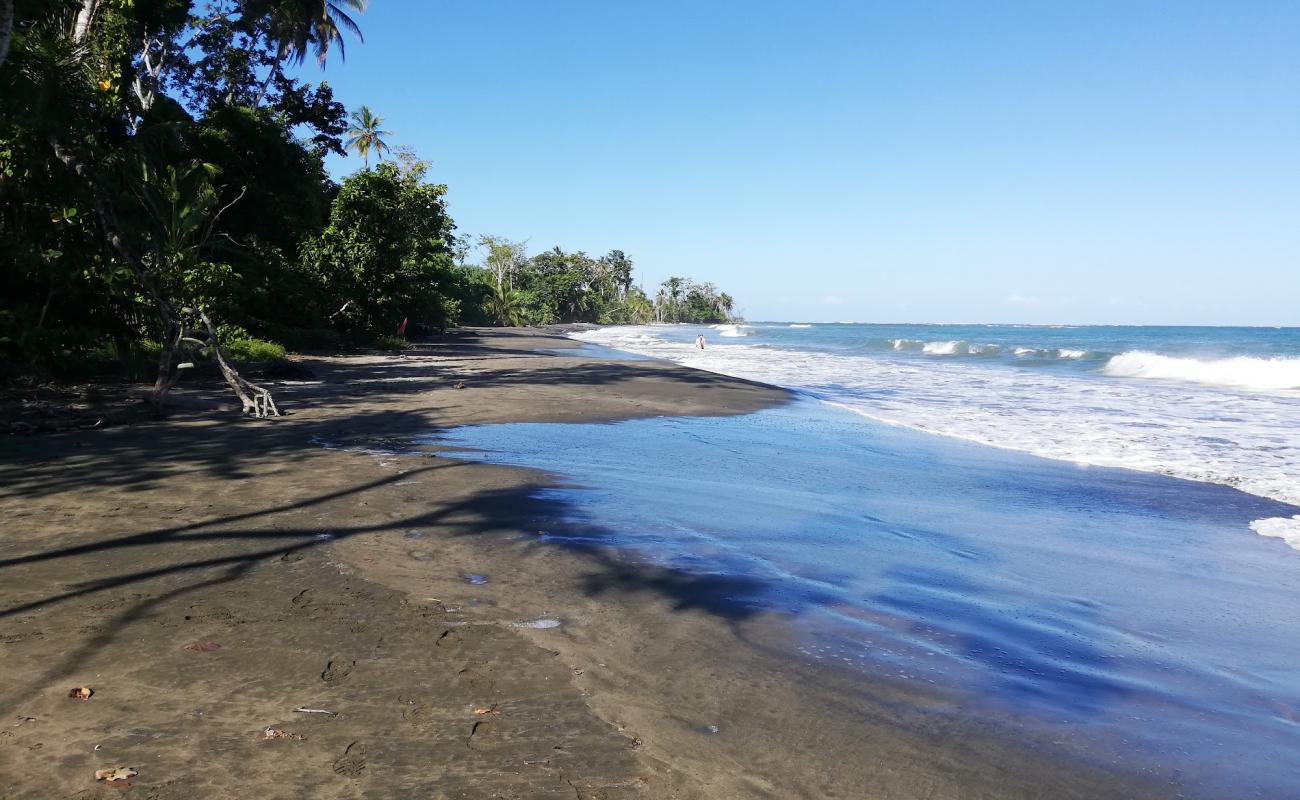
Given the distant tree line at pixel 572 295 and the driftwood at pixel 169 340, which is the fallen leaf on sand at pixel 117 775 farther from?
the distant tree line at pixel 572 295

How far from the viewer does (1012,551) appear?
581 centimetres

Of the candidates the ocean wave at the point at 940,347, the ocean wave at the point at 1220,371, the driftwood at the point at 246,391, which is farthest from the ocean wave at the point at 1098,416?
the ocean wave at the point at 940,347

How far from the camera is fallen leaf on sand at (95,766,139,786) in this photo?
7.96 feet

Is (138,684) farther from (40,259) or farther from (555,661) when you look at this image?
(40,259)

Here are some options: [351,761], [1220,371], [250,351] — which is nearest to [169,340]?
[250,351]

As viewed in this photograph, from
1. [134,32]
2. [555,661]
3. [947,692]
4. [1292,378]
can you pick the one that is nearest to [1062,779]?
[947,692]

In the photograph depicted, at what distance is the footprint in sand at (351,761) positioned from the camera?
8.35 feet

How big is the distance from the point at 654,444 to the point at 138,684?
7.24m

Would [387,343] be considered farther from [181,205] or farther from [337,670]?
[337,670]

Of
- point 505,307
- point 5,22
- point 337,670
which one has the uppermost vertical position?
point 5,22

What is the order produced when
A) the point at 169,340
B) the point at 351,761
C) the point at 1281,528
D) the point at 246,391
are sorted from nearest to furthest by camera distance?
the point at 351,761 < the point at 1281,528 < the point at 169,340 < the point at 246,391

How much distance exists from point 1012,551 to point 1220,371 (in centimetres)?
2984

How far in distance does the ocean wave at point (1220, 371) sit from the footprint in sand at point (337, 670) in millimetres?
28011

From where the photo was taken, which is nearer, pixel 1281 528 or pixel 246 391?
pixel 1281 528
